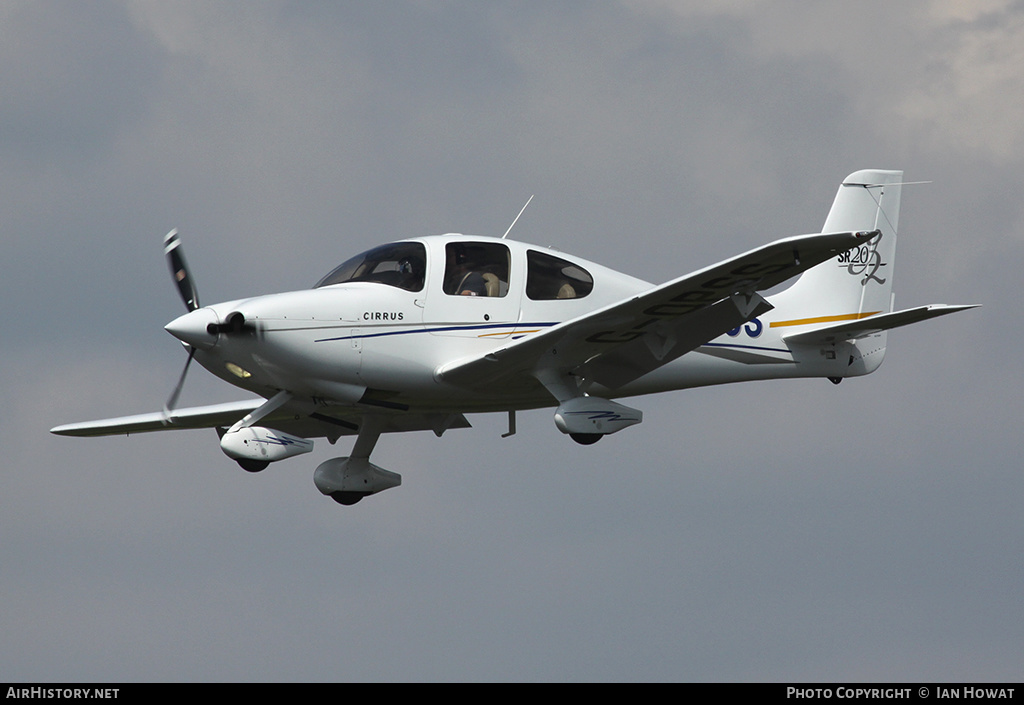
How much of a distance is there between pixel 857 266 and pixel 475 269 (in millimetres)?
6228

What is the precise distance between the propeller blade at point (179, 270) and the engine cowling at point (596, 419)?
429 cm

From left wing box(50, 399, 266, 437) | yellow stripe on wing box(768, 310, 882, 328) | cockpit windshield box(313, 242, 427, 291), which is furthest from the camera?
left wing box(50, 399, 266, 437)

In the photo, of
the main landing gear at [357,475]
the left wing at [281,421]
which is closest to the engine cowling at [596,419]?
the left wing at [281,421]

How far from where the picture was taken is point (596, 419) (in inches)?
636

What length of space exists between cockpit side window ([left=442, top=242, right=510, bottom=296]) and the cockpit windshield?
1.03 feet

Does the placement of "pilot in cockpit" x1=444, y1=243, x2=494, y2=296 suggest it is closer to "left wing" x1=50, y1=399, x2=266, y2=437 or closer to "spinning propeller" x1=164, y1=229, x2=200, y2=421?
"spinning propeller" x1=164, y1=229, x2=200, y2=421

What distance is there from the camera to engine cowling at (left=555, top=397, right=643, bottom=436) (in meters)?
16.1

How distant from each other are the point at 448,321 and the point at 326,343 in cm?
138

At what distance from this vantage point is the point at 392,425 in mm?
18797

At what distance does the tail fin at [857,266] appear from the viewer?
1975 cm

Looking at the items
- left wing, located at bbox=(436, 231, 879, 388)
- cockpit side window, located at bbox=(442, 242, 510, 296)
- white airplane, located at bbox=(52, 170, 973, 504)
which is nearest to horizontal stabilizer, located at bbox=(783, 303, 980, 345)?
white airplane, located at bbox=(52, 170, 973, 504)

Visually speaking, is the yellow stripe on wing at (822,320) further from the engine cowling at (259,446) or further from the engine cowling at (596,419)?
the engine cowling at (259,446)

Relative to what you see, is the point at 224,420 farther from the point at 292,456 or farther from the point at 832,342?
the point at 832,342
